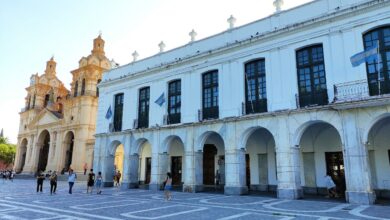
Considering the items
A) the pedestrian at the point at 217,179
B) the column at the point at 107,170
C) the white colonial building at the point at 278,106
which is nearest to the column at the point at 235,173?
the white colonial building at the point at 278,106

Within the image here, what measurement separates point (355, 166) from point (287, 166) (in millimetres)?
3368

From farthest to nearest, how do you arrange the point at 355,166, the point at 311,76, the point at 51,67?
the point at 51,67, the point at 311,76, the point at 355,166

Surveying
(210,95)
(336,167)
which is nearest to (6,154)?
(210,95)

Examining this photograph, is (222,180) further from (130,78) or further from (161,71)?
(130,78)

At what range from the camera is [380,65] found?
14.7 metres

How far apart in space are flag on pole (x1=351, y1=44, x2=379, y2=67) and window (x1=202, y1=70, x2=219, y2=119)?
8.95 meters

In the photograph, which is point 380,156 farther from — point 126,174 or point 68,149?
point 68,149

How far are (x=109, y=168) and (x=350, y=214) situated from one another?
20486 mm

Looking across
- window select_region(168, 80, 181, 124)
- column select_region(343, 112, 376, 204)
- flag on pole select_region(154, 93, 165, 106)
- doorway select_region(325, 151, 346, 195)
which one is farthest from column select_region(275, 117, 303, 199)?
flag on pole select_region(154, 93, 165, 106)

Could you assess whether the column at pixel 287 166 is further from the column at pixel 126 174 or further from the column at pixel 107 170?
the column at pixel 107 170

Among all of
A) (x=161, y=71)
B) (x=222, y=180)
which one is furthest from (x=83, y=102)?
(x=222, y=180)

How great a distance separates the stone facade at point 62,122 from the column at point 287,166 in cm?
3111

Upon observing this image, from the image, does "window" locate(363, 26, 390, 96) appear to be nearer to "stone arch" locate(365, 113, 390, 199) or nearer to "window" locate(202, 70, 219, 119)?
"stone arch" locate(365, 113, 390, 199)

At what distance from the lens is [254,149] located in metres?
21.3
